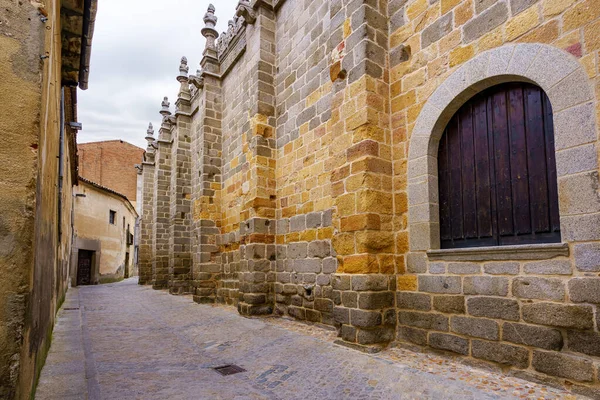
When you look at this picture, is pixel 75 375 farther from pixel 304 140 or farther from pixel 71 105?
pixel 71 105

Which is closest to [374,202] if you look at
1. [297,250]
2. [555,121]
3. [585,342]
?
[555,121]

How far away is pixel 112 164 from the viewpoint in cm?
2891

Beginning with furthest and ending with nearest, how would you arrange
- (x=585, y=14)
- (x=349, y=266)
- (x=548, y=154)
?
1. (x=349, y=266)
2. (x=548, y=154)
3. (x=585, y=14)

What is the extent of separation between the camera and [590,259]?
8.89ft

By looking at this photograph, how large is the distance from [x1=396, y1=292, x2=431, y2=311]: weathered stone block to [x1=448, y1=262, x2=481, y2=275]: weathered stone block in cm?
43

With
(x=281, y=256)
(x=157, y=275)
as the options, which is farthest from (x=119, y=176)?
(x=281, y=256)

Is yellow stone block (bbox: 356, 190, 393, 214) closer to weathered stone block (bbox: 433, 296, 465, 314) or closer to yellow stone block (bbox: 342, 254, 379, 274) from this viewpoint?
yellow stone block (bbox: 342, 254, 379, 274)

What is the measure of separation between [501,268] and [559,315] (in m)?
0.55

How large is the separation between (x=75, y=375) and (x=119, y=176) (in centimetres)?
2892

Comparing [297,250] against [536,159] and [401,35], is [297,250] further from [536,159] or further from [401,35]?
[536,159]

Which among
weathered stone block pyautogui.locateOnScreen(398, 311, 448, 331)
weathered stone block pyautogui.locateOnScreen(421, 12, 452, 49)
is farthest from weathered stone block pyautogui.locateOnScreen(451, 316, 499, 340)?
weathered stone block pyautogui.locateOnScreen(421, 12, 452, 49)

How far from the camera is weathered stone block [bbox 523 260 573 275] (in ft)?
9.31

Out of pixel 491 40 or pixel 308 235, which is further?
pixel 308 235

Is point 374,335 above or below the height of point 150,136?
below
